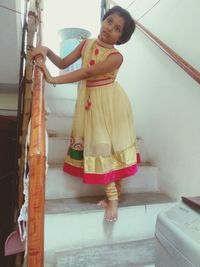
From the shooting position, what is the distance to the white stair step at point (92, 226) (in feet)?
3.83

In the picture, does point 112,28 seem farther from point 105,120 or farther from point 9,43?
point 9,43

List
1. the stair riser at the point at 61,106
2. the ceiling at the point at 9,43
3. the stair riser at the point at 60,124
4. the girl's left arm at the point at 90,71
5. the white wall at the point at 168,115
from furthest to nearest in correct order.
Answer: the stair riser at the point at 61,106
the stair riser at the point at 60,124
the ceiling at the point at 9,43
the white wall at the point at 168,115
the girl's left arm at the point at 90,71

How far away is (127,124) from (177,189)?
48 centimetres

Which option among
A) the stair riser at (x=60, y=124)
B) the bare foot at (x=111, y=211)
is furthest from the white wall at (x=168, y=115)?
the stair riser at (x=60, y=124)

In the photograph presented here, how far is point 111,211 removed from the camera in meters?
1.23

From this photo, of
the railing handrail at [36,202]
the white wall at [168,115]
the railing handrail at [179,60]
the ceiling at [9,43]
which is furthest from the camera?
the ceiling at [9,43]

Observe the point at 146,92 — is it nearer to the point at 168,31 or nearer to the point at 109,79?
the point at 168,31

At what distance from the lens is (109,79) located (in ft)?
4.24

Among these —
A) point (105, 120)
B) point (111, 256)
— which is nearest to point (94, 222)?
point (111, 256)

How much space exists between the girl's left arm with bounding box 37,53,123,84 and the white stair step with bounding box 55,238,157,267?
2.42 feet

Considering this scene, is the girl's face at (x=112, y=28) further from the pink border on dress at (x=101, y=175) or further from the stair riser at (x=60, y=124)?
the stair riser at (x=60, y=124)

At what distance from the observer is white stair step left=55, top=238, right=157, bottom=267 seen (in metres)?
1.09

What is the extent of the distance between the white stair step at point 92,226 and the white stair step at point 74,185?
7 cm

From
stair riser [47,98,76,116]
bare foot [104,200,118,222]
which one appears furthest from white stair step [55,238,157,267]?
stair riser [47,98,76,116]
